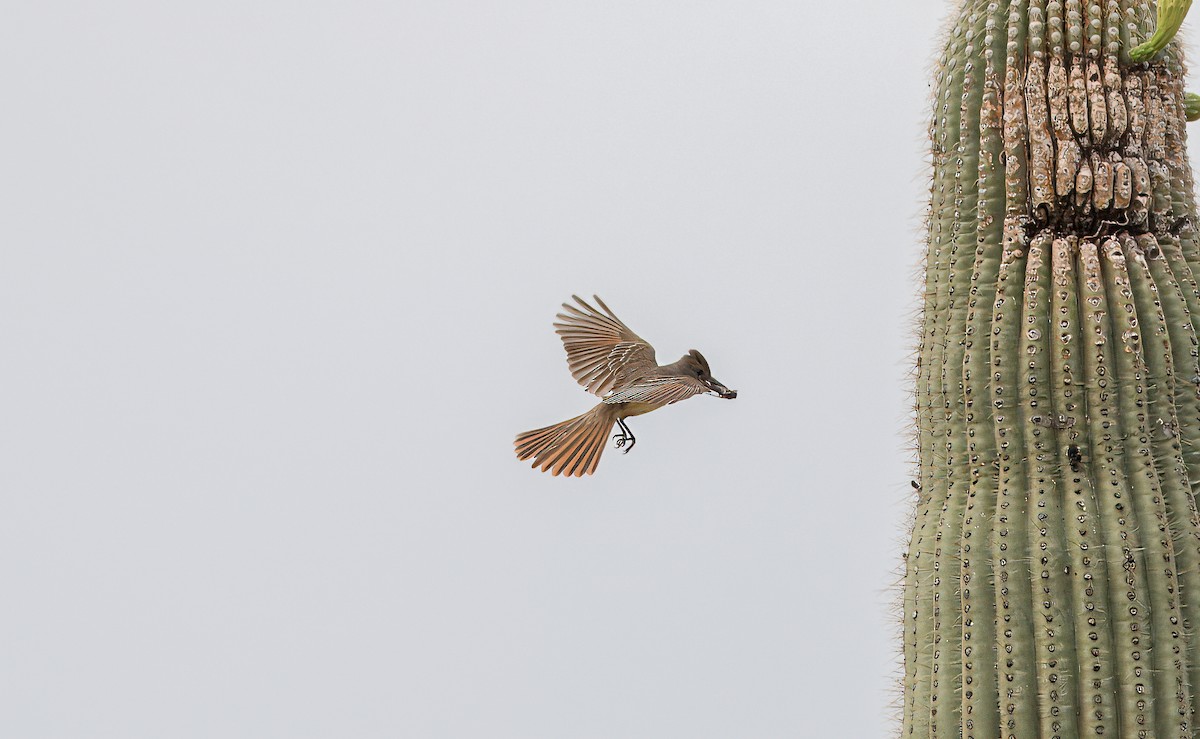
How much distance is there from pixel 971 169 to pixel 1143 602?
47.2 inches

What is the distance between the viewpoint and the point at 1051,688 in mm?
3561

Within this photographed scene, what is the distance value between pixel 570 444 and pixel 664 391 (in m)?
0.37

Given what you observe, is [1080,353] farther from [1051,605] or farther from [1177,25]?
[1177,25]

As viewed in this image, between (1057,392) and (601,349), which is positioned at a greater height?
(601,349)

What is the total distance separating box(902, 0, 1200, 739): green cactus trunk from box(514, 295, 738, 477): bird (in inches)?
28.6

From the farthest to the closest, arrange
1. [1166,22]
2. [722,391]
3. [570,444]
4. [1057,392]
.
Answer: [570,444] < [722,391] < [1166,22] < [1057,392]

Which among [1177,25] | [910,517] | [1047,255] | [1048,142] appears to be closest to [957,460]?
[910,517]

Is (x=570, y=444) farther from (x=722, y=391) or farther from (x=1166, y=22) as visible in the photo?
(x=1166, y=22)

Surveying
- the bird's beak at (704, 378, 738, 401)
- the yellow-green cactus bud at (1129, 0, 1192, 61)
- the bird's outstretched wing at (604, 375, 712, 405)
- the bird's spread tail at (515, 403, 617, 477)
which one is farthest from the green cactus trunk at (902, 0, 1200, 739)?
the bird's spread tail at (515, 403, 617, 477)

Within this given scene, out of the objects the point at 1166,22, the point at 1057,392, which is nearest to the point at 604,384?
the point at 1057,392

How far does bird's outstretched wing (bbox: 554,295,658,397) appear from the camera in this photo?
4762 millimetres

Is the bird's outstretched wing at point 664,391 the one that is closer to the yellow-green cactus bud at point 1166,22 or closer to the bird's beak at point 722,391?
the bird's beak at point 722,391

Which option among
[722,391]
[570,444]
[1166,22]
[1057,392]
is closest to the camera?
[1057,392]

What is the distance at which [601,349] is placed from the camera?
4.87 meters
